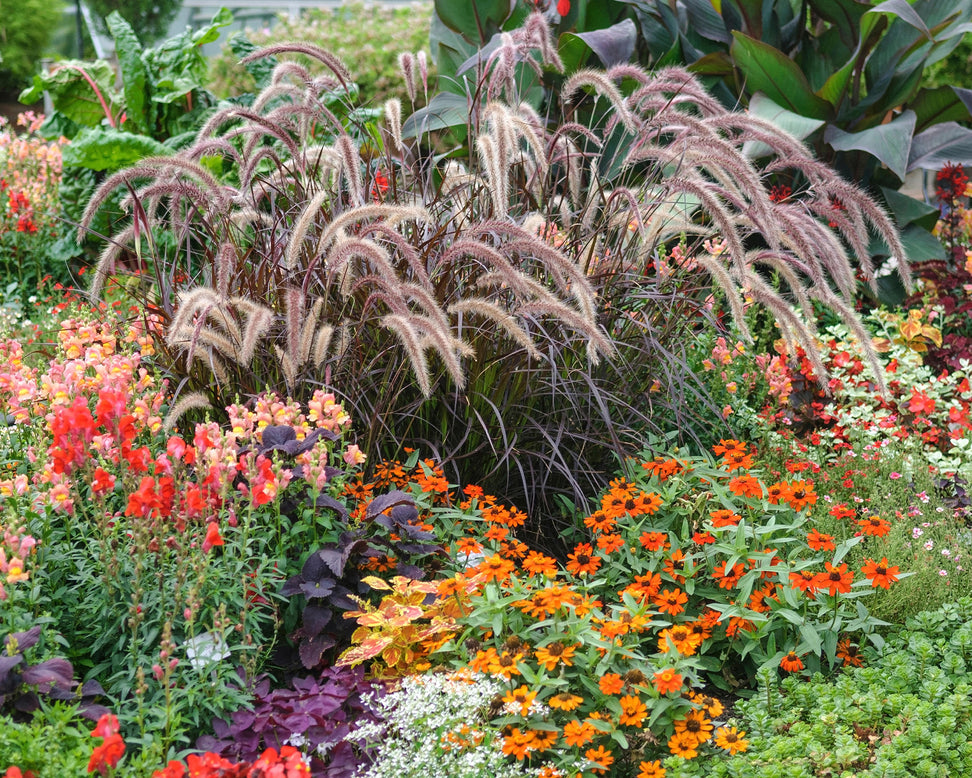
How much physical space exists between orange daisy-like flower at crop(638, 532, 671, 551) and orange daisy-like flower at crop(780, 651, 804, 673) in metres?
0.47

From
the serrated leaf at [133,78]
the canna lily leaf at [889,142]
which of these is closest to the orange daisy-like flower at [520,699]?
Answer: the canna lily leaf at [889,142]

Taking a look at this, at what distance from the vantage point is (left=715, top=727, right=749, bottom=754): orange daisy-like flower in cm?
230

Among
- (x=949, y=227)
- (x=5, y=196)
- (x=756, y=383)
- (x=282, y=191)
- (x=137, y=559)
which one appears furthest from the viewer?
(x=5, y=196)

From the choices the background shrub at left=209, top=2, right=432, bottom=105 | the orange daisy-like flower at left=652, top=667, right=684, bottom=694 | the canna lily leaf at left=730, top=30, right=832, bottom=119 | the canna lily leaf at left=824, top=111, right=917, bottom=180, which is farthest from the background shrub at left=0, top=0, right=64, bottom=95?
the orange daisy-like flower at left=652, top=667, right=684, bottom=694

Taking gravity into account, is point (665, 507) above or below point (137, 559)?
below

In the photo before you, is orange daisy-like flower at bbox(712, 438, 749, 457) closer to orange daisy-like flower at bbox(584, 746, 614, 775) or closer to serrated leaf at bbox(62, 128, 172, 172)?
orange daisy-like flower at bbox(584, 746, 614, 775)

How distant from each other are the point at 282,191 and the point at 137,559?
1.94 metres

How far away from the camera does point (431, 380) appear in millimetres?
3205

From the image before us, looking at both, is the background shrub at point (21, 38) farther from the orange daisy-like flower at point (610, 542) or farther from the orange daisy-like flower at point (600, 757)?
the orange daisy-like flower at point (600, 757)

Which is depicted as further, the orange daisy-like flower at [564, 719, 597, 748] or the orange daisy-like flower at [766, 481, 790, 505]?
the orange daisy-like flower at [766, 481, 790, 505]

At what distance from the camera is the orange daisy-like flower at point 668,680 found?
231 cm

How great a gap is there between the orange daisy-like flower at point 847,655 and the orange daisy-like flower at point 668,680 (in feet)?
2.30

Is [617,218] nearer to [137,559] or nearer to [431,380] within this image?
[431,380]

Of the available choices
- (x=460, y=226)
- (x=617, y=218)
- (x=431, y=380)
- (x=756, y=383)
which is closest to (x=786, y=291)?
(x=756, y=383)
